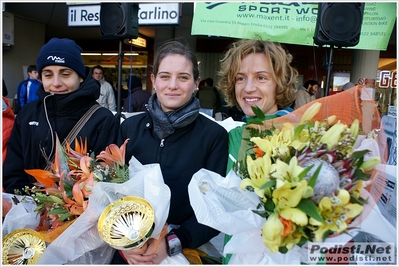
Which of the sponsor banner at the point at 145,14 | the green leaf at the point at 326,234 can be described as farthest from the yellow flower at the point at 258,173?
the sponsor banner at the point at 145,14

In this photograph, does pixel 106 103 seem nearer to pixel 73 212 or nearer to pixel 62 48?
pixel 62 48

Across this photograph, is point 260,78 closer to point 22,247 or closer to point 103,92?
point 22,247

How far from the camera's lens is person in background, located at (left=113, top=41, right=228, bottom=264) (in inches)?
57.9

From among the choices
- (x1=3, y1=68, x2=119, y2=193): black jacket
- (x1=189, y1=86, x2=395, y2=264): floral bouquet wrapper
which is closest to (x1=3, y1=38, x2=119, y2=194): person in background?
(x1=3, y1=68, x2=119, y2=193): black jacket

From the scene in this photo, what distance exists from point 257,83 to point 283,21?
4.26m

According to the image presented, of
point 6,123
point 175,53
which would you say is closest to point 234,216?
point 175,53

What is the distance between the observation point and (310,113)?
1.16 metres

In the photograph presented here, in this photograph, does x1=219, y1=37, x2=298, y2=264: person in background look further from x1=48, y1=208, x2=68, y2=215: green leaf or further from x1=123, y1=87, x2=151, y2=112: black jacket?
Result: x1=123, y1=87, x2=151, y2=112: black jacket

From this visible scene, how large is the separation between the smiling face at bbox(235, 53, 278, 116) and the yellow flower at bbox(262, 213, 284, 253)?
730 mm

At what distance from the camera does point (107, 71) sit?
42.7 ft

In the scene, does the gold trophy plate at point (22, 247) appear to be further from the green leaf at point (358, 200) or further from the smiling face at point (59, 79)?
the green leaf at point (358, 200)

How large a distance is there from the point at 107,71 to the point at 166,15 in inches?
298

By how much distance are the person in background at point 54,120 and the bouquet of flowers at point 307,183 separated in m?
1.03

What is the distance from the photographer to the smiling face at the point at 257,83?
61.9 inches
